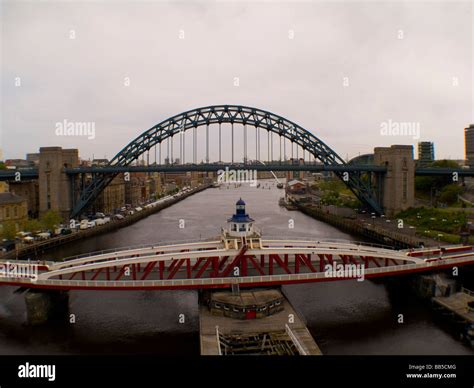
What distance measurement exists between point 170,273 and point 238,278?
2006 millimetres

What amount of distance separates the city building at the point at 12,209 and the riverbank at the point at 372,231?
21677 millimetres

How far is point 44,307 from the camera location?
10977 millimetres

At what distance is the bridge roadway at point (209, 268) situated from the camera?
1069 centimetres

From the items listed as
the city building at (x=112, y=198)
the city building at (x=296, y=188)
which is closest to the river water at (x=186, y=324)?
the city building at (x=112, y=198)

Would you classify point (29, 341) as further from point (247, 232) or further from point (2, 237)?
point (2, 237)

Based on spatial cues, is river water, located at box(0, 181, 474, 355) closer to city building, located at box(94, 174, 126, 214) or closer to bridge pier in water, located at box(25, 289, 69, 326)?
bridge pier in water, located at box(25, 289, 69, 326)

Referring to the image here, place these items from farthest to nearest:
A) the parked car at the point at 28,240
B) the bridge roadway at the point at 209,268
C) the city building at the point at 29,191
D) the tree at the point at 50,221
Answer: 1. the city building at the point at 29,191
2. the tree at the point at 50,221
3. the parked car at the point at 28,240
4. the bridge roadway at the point at 209,268

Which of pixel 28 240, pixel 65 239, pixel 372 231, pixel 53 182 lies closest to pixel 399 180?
pixel 372 231

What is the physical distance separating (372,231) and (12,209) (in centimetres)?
2267

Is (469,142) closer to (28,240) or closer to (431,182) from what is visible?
(431,182)

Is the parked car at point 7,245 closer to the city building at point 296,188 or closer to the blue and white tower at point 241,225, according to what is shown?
the blue and white tower at point 241,225

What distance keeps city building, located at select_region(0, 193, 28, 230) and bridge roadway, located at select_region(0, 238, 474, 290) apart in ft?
43.7

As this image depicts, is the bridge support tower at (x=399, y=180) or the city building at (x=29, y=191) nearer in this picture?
the bridge support tower at (x=399, y=180)

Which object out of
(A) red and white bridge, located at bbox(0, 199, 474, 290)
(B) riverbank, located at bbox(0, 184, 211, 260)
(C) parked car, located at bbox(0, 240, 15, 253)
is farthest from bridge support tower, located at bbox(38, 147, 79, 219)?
(A) red and white bridge, located at bbox(0, 199, 474, 290)
